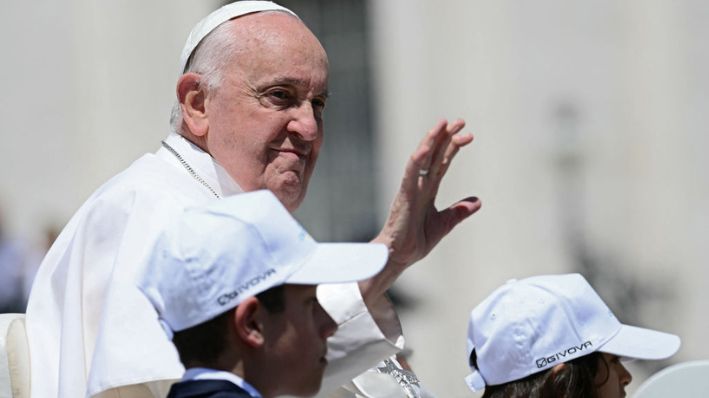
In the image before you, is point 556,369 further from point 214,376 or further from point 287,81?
point 214,376

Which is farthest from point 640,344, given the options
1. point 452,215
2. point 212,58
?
point 212,58

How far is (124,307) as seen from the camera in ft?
10.2

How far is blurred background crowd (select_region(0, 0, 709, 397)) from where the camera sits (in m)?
12.9

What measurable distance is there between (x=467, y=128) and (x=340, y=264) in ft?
35.8

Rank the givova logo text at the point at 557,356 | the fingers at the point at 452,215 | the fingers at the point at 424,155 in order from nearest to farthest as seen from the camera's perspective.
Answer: the fingers at the point at 424,155 < the fingers at the point at 452,215 < the givova logo text at the point at 557,356

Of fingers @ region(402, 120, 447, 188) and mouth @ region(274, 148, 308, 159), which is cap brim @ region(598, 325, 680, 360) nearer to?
fingers @ region(402, 120, 447, 188)

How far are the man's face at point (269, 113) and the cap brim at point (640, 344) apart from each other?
2.78 ft

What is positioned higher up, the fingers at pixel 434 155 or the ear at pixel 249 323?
the fingers at pixel 434 155

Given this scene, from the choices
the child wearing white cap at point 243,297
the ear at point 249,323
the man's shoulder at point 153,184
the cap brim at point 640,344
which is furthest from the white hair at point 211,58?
the ear at point 249,323

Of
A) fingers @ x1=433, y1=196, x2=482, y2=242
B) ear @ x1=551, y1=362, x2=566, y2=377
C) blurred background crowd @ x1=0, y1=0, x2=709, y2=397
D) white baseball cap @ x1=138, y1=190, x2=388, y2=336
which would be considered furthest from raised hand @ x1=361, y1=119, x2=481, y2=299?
blurred background crowd @ x1=0, y1=0, x2=709, y2=397

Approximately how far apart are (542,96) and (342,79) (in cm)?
222

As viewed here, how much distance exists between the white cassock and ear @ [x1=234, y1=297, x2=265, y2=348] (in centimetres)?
55

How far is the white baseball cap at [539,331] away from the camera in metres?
3.33

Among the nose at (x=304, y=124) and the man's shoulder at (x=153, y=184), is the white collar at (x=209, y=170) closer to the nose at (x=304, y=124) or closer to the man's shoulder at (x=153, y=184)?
the man's shoulder at (x=153, y=184)
